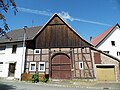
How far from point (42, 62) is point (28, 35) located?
5330 millimetres

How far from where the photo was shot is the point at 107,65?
2261cm

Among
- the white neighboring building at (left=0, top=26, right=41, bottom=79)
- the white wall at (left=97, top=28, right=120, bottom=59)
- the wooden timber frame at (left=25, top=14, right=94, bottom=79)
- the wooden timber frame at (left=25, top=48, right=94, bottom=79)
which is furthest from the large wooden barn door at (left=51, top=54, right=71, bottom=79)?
the white wall at (left=97, top=28, right=120, bottom=59)

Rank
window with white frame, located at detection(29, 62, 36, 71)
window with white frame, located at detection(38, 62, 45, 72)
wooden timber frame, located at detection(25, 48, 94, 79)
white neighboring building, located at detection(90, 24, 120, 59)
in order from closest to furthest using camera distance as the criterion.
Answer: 1. wooden timber frame, located at detection(25, 48, 94, 79)
2. window with white frame, located at detection(38, 62, 45, 72)
3. window with white frame, located at detection(29, 62, 36, 71)
4. white neighboring building, located at detection(90, 24, 120, 59)

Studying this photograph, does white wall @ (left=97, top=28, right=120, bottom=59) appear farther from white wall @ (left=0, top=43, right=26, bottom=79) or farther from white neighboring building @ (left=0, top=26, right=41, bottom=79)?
white wall @ (left=0, top=43, right=26, bottom=79)

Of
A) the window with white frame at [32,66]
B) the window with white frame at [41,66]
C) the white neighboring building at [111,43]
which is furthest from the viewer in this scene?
the white neighboring building at [111,43]

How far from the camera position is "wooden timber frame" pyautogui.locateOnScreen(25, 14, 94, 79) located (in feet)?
73.1

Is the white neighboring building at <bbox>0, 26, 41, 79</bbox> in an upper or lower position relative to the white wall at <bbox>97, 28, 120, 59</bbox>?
lower

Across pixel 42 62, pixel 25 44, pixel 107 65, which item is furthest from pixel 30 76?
pixel 107 65

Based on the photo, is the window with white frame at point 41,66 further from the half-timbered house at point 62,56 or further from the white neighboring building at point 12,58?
the white neighboring building at point 12,58

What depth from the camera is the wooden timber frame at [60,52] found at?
22281 mm

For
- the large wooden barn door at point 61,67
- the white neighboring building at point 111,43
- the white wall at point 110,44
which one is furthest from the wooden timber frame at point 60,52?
the white wall at point 110,44

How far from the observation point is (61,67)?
893 inches

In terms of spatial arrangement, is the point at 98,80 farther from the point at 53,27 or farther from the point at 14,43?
the point at 14,43

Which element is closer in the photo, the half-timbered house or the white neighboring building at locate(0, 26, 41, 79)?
the half-timbered house
